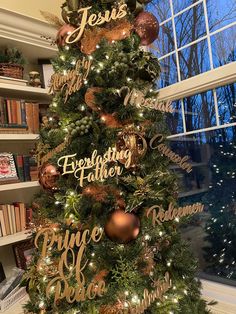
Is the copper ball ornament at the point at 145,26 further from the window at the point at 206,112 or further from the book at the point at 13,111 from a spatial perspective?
the book at the point at 13,111

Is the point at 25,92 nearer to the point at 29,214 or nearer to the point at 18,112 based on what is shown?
the point at 18,112

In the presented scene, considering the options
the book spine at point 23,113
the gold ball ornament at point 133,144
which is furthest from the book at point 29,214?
the gold ball ornament at point 133,144

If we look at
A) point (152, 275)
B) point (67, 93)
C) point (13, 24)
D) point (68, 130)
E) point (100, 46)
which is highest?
point (13, 24)

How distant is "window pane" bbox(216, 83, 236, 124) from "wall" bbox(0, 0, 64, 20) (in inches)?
56.2

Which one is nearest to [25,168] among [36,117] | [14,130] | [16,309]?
[14,130]

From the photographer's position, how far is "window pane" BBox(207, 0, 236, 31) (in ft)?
5.63

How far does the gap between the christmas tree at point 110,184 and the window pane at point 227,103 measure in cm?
57

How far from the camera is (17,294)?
1.78 m

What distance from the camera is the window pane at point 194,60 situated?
186 centimetres

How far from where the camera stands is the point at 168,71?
2.06 meters

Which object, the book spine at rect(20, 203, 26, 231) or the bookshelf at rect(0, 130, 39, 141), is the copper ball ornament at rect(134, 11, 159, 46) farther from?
the book spine at rect(20, 203, 26, 231)

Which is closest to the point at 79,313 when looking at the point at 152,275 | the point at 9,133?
the point at 152,275

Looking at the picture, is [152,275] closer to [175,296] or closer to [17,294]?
[175,296]

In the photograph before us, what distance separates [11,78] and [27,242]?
44.1 inches
